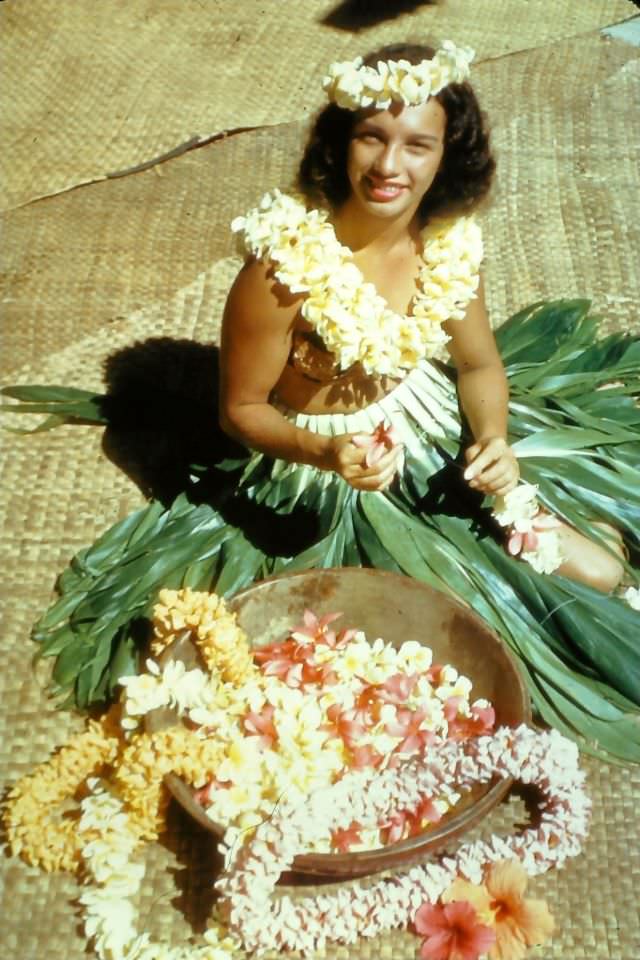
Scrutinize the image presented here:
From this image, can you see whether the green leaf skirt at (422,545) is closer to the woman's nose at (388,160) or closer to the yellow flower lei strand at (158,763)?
the yellow flower lei strand at (158,763)

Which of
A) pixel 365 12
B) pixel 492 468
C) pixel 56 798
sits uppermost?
pixel 365 12

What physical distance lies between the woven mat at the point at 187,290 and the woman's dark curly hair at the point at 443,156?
696 millimetres

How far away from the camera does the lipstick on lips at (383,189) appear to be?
146 cm

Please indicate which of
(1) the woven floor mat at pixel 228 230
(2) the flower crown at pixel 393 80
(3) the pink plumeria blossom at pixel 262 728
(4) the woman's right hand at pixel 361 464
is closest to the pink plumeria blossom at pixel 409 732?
(3) the pink plumeria blossom at pixel 262 728

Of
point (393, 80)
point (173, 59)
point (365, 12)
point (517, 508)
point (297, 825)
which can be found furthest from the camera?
point (365, 12)

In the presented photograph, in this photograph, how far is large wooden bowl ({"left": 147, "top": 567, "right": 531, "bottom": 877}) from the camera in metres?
1.47

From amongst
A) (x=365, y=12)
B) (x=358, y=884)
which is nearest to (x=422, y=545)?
(x=358, y=884)

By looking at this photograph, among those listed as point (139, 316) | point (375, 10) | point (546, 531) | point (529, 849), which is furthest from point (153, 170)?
point (529, 849)

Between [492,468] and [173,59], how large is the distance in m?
2.09

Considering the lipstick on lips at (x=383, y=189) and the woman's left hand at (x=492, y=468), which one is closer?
the lipstick on lips at (x=383, y=189)

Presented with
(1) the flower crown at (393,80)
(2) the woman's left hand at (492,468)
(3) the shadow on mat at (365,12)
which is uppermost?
(3) the shadow on mat at (365,12)

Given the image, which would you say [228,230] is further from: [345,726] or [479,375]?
[345,726]

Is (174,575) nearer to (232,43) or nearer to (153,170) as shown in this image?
(153,170)

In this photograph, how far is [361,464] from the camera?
1437mm
